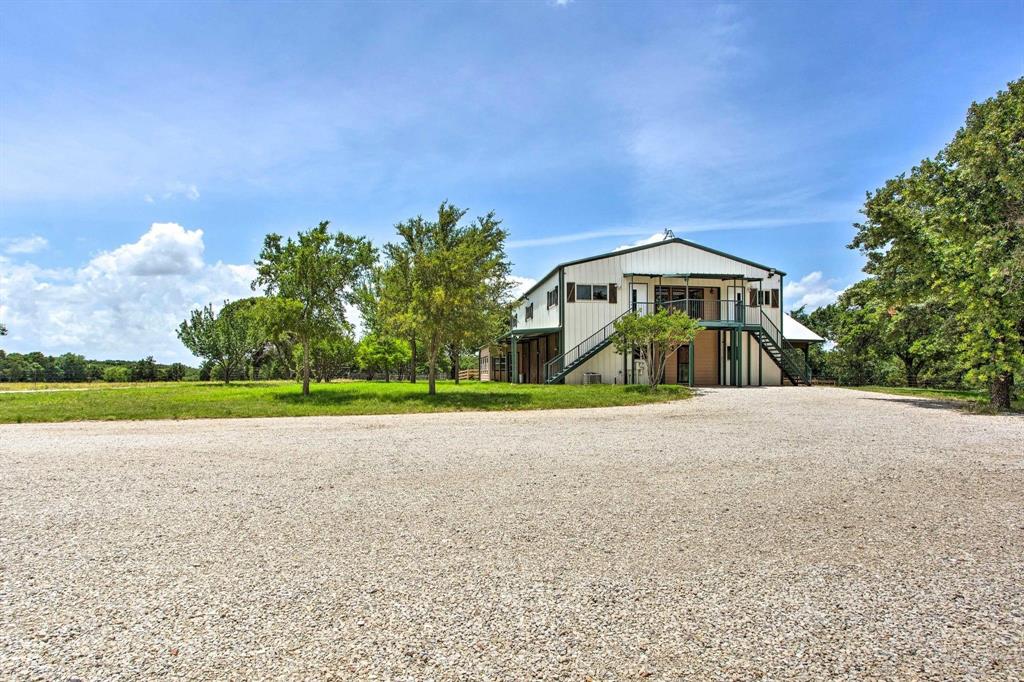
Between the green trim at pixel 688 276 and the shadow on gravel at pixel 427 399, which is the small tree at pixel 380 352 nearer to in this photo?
the green trim at pixel 688 276

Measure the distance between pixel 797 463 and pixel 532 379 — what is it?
89.9 feet

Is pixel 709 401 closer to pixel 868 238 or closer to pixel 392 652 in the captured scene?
pixel 868 238

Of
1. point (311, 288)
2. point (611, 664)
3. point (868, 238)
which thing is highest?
point (868, 238)

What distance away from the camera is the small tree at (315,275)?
61.0 feet

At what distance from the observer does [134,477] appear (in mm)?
6234

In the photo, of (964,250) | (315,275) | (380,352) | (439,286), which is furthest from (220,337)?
(964,250)

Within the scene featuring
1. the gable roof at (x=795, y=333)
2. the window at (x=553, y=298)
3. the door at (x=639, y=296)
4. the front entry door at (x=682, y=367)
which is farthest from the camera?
the gable roof at (x=795, y=333)

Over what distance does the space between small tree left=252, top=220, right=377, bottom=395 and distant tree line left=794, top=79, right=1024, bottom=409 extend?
16.9m

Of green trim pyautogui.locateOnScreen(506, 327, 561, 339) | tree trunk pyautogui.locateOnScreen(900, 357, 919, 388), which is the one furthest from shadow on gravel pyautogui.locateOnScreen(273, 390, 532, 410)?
tree trunk pyautogui.locateOnScreen(900, 357, 919, 388)

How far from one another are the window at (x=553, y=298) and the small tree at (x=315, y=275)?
431 inches

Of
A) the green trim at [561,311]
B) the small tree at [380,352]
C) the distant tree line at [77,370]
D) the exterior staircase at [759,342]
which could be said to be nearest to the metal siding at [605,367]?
Result: the exterior staircase at [759,342]

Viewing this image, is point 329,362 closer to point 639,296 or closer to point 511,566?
point 639,296

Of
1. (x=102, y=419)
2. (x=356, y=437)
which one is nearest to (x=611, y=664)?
(x=356, y=437)

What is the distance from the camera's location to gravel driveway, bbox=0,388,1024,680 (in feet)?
8.61
